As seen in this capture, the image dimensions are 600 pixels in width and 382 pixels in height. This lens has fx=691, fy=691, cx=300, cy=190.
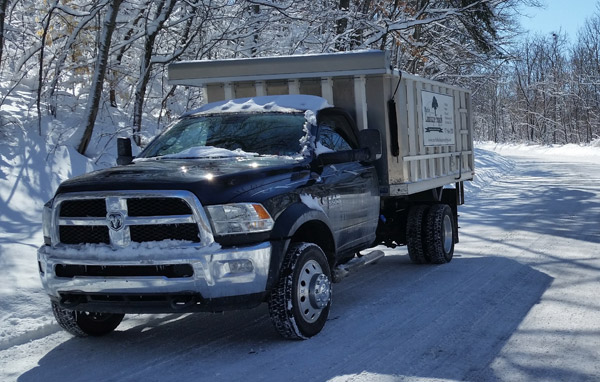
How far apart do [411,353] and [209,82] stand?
4447 mm

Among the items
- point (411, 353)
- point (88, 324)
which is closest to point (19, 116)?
point (88, 324)

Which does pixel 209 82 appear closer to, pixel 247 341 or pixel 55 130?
pixel 247 341

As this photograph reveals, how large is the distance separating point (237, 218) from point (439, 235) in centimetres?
433

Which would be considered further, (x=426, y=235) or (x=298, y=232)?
(x=426, y=235)

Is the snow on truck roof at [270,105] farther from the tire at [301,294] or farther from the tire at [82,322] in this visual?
the tire at [82,322]

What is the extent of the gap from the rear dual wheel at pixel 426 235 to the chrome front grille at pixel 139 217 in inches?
173

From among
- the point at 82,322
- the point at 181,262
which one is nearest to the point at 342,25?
the point at 82,322

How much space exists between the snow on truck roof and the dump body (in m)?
0.80

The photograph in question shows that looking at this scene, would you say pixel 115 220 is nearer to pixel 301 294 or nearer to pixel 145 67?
pixel 301 294

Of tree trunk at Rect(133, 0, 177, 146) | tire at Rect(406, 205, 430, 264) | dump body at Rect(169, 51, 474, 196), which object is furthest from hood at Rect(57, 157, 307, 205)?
tree trunk at Rect(133, 0, 177, 146)

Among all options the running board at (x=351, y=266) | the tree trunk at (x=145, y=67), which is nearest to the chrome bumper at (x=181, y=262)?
the running board at (x=351, y=266)

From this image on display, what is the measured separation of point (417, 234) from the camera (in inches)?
343

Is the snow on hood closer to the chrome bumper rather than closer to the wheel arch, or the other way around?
the wheel arch

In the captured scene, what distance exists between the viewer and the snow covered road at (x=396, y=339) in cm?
466
